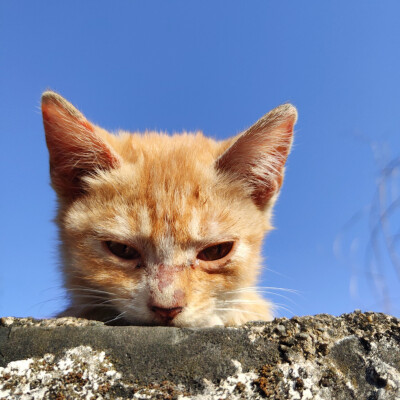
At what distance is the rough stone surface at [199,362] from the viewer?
45.3 inches

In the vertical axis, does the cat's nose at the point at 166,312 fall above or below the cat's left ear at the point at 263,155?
below

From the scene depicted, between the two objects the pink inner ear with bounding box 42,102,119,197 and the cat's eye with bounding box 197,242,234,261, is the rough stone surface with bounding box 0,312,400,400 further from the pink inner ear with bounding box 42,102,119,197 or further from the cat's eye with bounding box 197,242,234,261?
the pink inner ear with bounding box 42,102,119,197

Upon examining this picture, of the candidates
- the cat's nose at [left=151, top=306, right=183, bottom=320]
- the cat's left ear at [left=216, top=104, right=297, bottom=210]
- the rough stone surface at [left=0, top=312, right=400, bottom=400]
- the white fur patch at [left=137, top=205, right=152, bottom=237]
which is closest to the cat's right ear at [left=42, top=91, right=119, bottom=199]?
the white fur patch at [left=137, top=205, right=152, bottom=237]

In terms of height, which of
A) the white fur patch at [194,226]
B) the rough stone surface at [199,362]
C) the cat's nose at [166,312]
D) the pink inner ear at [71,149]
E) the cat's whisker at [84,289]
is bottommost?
the rough stone surface at [199,362]

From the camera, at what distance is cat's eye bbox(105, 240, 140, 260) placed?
2.22m

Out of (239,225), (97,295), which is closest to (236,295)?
(239,225)

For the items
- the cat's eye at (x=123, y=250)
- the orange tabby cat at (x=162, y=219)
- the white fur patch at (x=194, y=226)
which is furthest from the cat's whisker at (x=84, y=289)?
the white fur patch at (x=194, y=226)

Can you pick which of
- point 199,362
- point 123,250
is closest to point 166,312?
point 123,250

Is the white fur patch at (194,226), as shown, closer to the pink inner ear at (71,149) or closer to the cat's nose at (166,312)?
the cat's nose at (166,312)

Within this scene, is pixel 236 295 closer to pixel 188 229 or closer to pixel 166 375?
pixel 188 229

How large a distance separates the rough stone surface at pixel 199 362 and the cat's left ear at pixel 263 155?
57.6 inches

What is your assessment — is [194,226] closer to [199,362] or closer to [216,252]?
[216,252]

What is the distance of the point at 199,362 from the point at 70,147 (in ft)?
5.52

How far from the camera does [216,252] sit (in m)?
2.37
